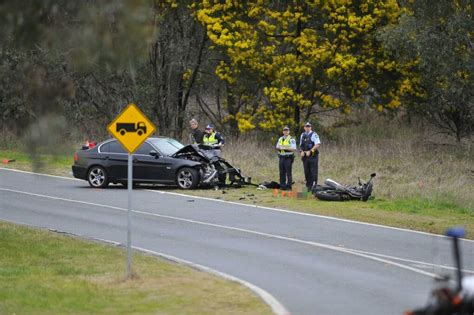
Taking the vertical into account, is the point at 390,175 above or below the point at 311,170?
below

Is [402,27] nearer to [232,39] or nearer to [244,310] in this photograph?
[232,39]

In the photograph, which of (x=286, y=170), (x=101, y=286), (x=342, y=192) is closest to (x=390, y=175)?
(x=286, y=170)

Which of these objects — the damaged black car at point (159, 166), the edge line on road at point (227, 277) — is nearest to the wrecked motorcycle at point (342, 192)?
the damaged black car at point (159, 166)

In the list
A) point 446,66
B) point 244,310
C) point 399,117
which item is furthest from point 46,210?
point 399,117

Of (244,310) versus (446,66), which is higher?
(446,66)

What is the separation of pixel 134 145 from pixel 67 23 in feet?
11.5

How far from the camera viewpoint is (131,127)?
14141 millimetres

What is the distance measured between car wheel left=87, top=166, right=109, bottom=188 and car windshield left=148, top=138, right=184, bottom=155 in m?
1.70

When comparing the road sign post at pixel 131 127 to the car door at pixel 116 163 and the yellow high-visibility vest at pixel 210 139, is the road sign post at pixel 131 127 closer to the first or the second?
the car door at pixel 116 163

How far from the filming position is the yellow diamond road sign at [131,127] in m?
14.1

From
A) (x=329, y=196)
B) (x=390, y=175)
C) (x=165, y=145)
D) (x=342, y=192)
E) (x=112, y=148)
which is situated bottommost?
(x=329, y=196)

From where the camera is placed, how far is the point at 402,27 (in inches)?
1300

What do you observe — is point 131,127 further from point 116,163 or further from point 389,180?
point 389,180

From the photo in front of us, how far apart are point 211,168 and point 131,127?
13.0 m
